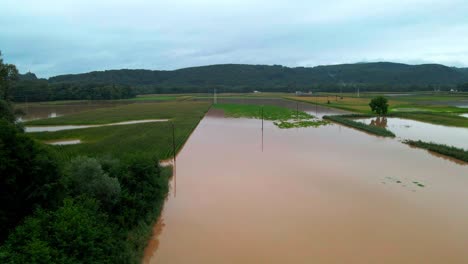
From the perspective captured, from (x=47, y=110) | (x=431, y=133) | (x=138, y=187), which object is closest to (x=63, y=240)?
(x=138, y=187)

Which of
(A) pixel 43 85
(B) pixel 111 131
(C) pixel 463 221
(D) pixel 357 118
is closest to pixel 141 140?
(B) pixel 111 131

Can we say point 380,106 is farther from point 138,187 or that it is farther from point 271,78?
point 271,78

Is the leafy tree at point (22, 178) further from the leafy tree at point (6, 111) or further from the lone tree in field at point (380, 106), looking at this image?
the lone tree in field at point (380, 106)

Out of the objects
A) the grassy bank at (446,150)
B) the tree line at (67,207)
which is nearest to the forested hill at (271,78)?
the grassy bank at (446,150)

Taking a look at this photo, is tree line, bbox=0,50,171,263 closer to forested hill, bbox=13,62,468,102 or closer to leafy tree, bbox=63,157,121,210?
leafy tree, bbox=63,157,121,210

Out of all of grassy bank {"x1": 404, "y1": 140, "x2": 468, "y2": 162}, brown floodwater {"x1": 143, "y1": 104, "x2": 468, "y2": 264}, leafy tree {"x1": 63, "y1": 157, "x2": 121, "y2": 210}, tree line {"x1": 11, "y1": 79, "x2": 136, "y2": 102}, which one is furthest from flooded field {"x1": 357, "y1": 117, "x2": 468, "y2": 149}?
tree line {"x1": 11, "y1": 79, "x2": 136, "y2": 102}

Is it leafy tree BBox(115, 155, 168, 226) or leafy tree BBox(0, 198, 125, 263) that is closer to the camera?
leafy tree BBox(0, 198, 125, 263)
